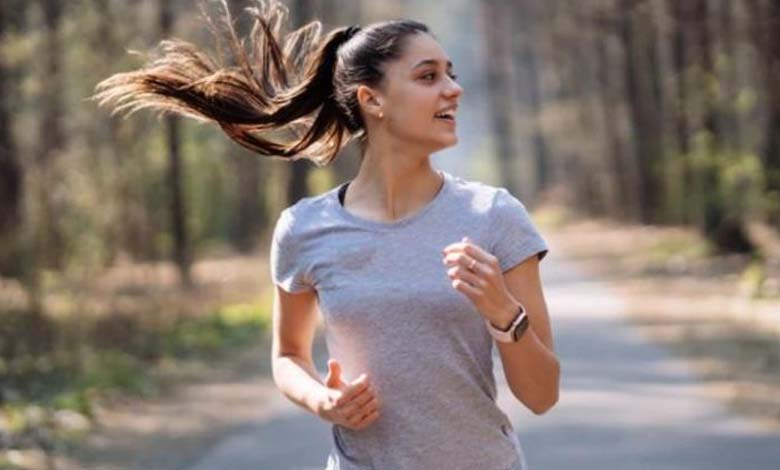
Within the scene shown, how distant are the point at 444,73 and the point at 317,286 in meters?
0.53

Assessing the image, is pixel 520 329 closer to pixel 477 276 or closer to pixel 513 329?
pixel 513 329

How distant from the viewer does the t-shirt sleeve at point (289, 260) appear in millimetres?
4230

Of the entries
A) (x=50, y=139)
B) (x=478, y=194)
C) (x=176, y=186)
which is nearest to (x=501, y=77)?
(x=50, y=139)

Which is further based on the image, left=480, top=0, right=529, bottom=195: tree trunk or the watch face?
left=480, top=0, right=529, bottom=195: tree trunk

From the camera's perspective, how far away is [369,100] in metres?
4.28

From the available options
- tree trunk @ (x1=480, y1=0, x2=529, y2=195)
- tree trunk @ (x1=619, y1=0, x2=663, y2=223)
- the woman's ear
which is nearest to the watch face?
the woman's ear

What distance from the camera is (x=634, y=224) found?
48.9 m

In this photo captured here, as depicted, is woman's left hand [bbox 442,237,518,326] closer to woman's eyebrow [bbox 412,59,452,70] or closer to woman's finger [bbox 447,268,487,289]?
woman's finger [bbox 447,268,487,289]

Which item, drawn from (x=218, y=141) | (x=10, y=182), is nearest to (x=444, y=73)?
(x=10, y=182)

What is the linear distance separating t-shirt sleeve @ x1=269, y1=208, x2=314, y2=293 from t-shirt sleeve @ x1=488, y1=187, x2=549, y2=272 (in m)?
0.45

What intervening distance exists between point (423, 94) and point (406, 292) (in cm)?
45

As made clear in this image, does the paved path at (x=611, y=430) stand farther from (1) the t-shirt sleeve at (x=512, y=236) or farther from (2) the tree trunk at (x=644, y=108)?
(2) the tree trunk at (x=644, y=108)

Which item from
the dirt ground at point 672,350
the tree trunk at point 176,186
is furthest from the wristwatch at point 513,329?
the tree trunk at point 176,186

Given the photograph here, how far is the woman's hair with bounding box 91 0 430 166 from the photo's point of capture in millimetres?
4434
